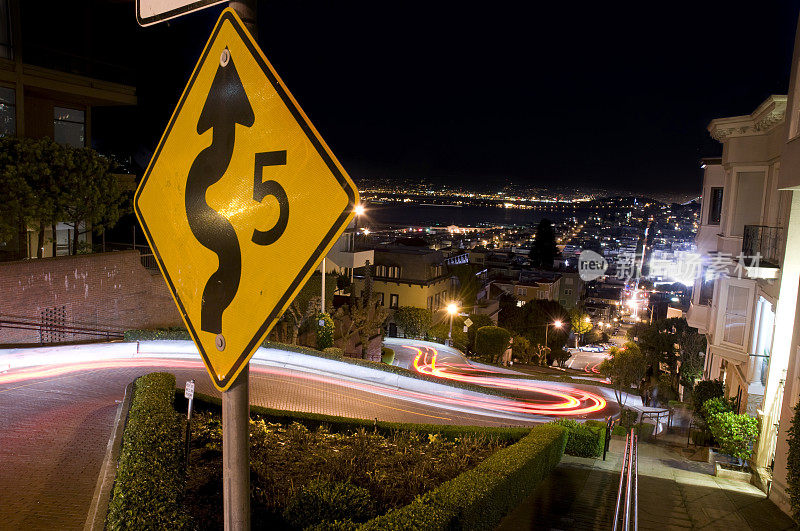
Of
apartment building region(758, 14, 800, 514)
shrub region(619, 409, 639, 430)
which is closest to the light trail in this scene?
shrub region(619, 409, 639, 430)

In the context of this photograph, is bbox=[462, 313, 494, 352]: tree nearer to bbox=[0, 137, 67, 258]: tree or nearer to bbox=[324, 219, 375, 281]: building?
bbox=[324, 219, 375, 281]: building

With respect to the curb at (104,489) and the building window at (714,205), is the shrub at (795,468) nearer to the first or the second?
the curb at (104,489)

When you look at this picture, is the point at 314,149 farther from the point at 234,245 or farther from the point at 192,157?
the point at 192,157

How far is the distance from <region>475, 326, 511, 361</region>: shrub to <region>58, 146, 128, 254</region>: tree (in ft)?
91.3

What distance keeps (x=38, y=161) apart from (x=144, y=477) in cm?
1577

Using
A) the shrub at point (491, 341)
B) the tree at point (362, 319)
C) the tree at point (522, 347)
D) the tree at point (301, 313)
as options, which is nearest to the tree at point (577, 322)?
the tree at point (522, 347)

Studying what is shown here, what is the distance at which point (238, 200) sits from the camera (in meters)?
2.06

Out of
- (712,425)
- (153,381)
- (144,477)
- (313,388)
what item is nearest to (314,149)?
(144,477)

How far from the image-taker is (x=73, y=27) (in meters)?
22.1

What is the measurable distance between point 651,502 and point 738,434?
4406 millimetres

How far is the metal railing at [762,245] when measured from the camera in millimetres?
14383

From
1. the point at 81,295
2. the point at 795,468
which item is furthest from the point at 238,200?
the point at 81,295

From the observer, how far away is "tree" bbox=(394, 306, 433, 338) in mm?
46006

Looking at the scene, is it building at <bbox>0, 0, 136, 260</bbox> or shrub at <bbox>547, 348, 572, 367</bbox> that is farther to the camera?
shrub at <bbox>547, 348, 572, 367</bbox>
